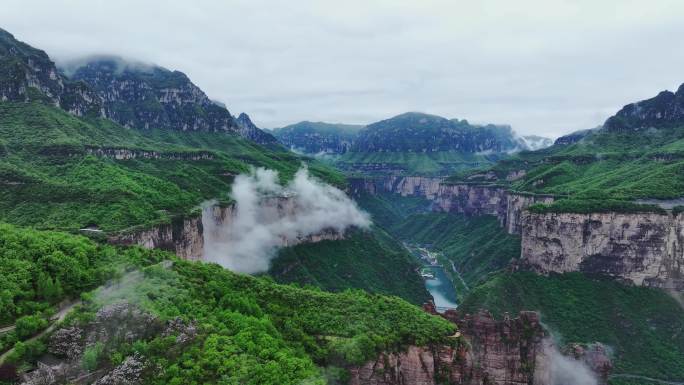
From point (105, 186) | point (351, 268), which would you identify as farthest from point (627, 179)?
point (105, 186)

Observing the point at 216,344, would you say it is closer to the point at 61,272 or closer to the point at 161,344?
the point at 161,344

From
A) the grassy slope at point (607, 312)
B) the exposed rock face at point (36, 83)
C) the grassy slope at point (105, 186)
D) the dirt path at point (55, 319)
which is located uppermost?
the exposed rock face at point (36, 83)

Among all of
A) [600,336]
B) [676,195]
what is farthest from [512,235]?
[600,336]

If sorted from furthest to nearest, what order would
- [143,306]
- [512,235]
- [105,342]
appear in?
[512,235] < [143,306] < [105,342]

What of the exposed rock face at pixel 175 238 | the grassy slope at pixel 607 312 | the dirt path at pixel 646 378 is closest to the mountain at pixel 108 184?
the exposed rock face at pixel 175 238

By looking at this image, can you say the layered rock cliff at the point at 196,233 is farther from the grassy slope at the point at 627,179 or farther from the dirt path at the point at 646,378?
the dirt path at the point at 646,378
